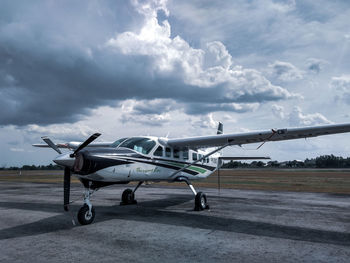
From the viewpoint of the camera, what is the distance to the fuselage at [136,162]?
301 inches

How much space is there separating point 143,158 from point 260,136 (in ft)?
15.5

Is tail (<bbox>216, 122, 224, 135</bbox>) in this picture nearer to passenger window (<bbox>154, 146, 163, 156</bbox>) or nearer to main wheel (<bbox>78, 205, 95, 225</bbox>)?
passenger window (<bbox>154, 146, 163, 156</bbox>)

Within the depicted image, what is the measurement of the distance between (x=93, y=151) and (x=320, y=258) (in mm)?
6052

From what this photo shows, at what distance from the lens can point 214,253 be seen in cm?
554

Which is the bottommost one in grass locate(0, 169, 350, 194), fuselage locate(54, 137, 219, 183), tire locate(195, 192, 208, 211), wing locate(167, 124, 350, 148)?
grass locate(0, 169, 350, 194)

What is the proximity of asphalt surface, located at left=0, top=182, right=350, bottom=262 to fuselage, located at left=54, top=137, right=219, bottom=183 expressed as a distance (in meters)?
1.46

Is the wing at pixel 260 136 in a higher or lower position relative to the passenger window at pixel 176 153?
higher

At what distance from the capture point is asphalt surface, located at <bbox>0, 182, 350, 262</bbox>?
5.39m

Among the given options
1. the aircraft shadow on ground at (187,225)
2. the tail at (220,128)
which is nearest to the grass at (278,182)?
the tail at (220,128)

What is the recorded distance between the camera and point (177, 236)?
22.7 feet

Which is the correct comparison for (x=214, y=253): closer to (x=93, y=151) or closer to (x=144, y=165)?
(x=93, y=151)

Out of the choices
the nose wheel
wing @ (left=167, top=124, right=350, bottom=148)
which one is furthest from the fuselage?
wing @ (left=167, top=124, right=350, bottom=148)

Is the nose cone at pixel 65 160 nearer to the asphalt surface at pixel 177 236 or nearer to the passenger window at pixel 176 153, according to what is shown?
the asphalt surface at pixel 177 236

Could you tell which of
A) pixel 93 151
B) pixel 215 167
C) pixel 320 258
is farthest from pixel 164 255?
pixel 215 167
